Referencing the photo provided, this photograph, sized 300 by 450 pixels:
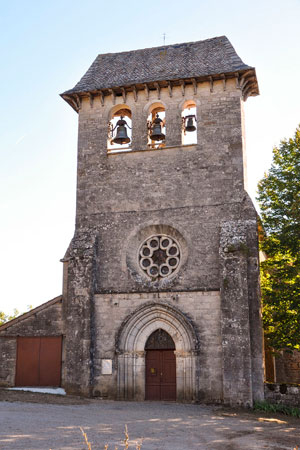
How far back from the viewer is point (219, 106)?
60.0ft

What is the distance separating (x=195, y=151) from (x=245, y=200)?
2.62 meters

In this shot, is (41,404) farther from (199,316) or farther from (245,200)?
(245,200)

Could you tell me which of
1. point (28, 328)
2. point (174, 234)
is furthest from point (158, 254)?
point (28, 328)

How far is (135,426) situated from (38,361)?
309 inches

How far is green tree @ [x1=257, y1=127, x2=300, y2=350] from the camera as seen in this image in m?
16.7

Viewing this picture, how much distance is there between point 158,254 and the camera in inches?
699

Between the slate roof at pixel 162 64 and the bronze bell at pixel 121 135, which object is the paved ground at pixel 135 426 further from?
the slate roof at pixel 162 64

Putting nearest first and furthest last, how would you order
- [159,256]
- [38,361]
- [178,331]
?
1. [178,331]
2. [159,256]
3. [38,361]

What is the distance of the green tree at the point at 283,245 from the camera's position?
1669 cm

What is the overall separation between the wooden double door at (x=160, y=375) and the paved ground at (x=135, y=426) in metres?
0.87

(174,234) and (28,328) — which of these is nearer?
(174,234)

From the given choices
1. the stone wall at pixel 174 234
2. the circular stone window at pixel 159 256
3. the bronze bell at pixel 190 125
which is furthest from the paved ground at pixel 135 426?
the bronze bell at pixel 190 125

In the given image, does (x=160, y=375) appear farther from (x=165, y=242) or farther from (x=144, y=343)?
(x=165, y=242)

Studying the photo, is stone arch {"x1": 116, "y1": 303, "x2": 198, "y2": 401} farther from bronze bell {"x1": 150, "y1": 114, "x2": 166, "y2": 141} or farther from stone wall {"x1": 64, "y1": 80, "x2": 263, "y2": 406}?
bronze bell {"x1": 150, "y1": 114, "x2": 166, "y2": 141}
